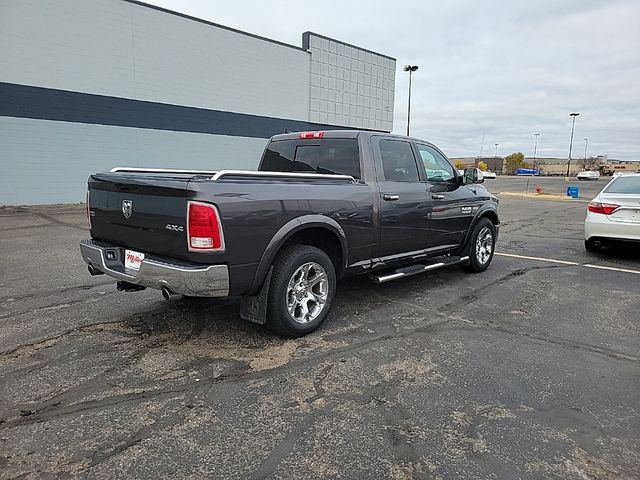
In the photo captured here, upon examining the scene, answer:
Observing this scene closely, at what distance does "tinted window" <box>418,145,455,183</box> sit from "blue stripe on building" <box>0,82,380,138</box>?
10421 mm

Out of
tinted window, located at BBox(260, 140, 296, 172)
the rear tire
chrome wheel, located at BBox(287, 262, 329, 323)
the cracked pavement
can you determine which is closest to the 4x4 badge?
the cracked pavement

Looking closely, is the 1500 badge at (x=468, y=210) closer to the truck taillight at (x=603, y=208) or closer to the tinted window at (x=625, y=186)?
the truck taillight at (x=603, y=208)

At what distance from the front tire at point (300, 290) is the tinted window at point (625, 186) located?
6267 mm

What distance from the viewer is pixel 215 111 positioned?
20.9 metres

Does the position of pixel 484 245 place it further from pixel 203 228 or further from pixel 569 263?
pixel 203 228

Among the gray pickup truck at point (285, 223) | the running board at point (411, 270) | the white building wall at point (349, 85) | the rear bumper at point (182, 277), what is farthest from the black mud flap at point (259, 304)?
the white building wall at point (349, 85)

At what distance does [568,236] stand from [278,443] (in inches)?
431

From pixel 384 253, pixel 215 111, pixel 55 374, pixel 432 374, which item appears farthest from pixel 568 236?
pixel 215 111

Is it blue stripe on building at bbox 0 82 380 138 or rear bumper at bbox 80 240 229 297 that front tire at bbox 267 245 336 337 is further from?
blue stripe on building at bbox 0 82 380 138

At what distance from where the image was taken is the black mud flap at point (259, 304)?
406cm

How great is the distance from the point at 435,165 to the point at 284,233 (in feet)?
9.97

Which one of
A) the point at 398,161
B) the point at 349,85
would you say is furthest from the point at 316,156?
the point at 349,85

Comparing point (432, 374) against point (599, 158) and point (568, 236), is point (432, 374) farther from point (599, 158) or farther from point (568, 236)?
point (599, 158)

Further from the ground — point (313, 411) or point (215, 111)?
point (215, 111)
